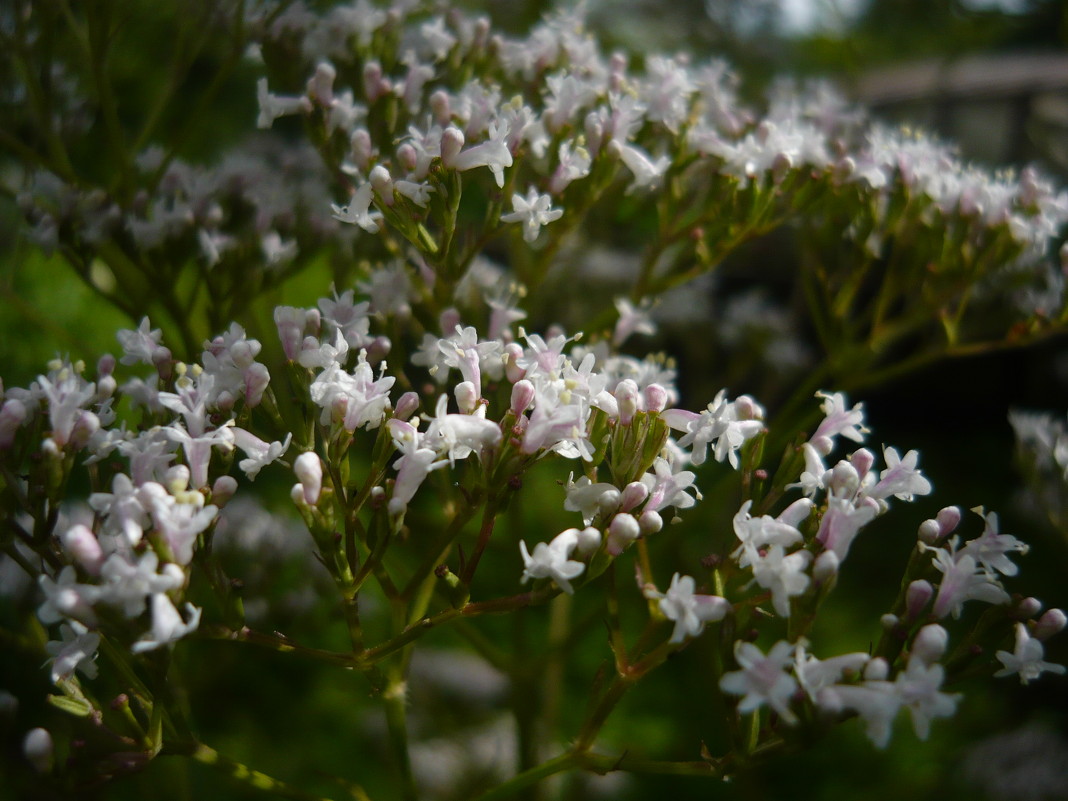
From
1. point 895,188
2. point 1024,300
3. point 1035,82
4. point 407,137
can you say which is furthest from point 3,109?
point 1035,82

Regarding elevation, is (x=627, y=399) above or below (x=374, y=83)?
below

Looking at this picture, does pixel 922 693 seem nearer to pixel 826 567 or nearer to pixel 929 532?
pixel 826 567

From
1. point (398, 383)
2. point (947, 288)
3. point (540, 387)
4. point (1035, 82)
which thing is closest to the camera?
point (540, 387)

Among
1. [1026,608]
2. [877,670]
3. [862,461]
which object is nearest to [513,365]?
[862,461]

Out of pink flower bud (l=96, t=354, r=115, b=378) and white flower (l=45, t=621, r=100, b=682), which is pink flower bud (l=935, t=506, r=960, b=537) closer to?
white flower (l=45, t=621, r=100, b=682)

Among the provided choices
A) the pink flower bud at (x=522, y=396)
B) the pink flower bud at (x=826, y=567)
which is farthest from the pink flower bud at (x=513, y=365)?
the pink flower bud at (x=826, y=567)

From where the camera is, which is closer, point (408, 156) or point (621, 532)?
point (621, 532)

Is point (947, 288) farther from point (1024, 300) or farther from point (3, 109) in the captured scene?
point (3, 109)
